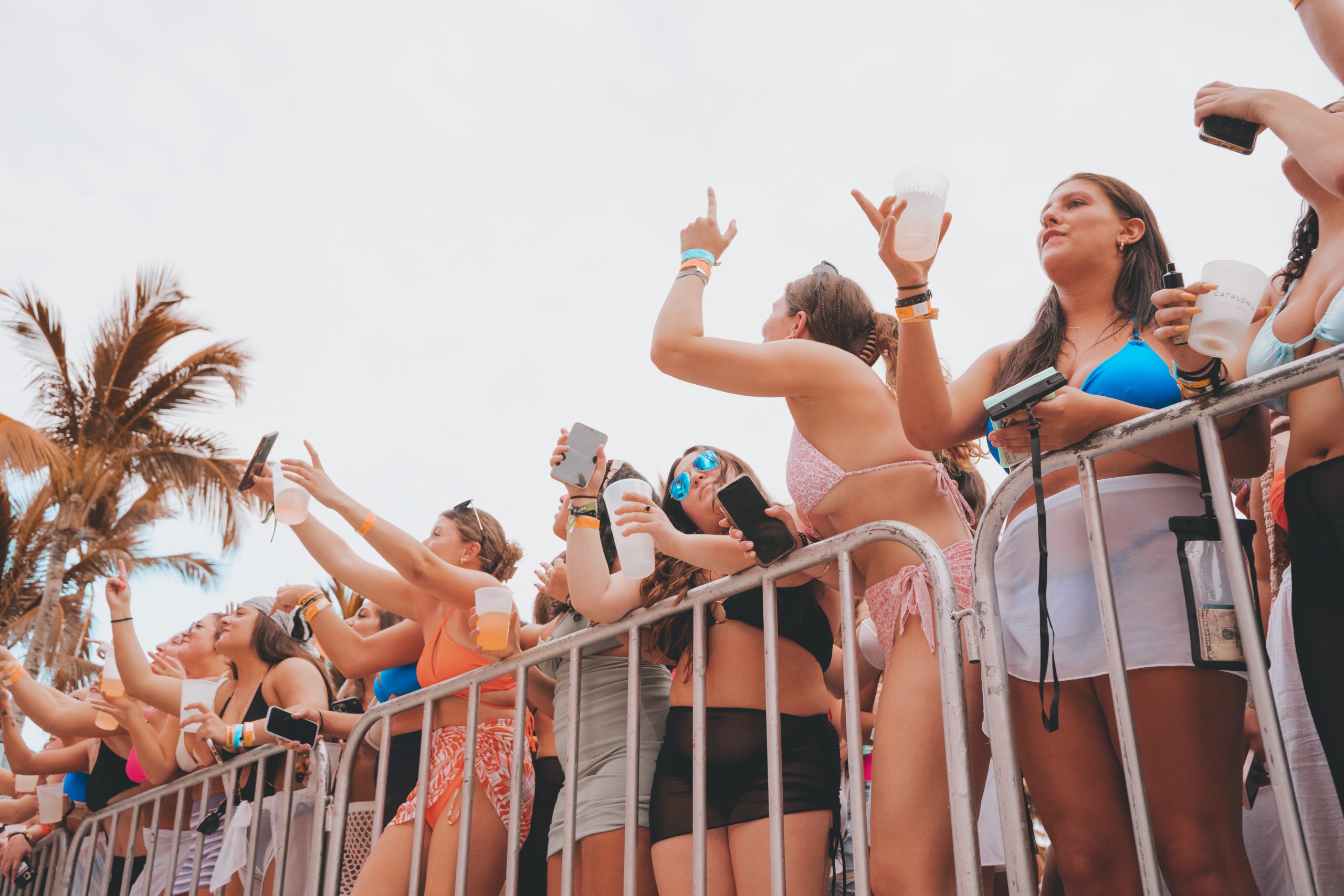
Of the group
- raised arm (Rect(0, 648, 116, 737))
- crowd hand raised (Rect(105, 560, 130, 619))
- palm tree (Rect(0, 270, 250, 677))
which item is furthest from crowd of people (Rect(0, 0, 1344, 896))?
palm tree (Rect(0, 270, 250, 677))

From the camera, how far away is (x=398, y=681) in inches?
168

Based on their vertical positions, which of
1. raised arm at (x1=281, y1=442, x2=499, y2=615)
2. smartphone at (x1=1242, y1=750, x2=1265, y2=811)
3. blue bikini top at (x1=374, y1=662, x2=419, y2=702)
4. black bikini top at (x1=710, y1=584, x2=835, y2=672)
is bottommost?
smartphone at (x1=1242, y1=750, x2=1265, y2=811)

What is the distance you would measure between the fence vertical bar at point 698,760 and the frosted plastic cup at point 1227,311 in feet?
4.42

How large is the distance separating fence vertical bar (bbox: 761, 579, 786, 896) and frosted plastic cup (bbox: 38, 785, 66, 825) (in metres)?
4.94

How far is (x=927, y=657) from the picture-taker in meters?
A: 2.18

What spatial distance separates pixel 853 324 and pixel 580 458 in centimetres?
92

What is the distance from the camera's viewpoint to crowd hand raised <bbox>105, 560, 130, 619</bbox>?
17.0 ft

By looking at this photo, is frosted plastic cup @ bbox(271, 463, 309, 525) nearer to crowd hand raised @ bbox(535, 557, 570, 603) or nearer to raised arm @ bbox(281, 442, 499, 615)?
raised arm @ bbox(281, 442, 499, 615)

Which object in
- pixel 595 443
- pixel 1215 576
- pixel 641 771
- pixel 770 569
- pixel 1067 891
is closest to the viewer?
pixel 1215 576

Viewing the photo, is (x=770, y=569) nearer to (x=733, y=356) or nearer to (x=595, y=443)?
(x=733, y=356)

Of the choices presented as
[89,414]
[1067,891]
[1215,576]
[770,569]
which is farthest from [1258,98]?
[89,414]

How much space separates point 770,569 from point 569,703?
77 centimetres

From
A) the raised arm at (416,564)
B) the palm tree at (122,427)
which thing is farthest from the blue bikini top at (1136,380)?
the palm tree at (122,427)

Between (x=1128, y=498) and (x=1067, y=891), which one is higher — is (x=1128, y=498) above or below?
above
